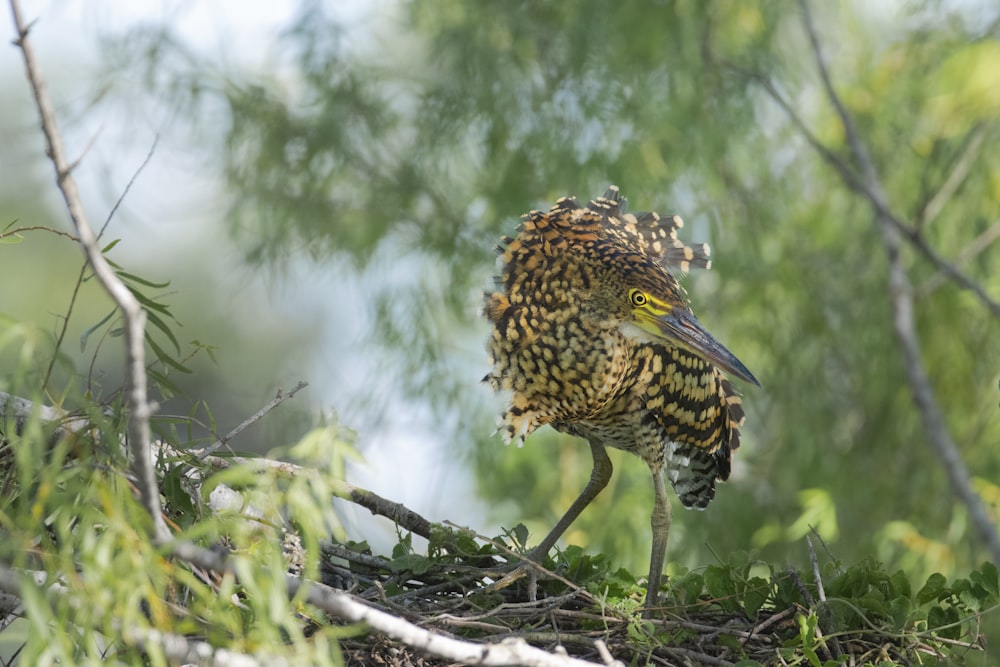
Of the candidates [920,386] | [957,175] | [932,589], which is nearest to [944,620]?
[932,589]

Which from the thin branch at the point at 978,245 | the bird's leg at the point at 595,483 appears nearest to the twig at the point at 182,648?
the bird's leg at the point at 595,483

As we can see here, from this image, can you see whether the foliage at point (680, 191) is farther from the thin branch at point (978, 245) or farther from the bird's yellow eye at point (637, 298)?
the bird's yellow eye at point (637, 298)

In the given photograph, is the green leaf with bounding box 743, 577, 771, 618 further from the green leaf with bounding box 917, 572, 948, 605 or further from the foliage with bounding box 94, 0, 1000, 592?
the foliage with bounding box 94, 0, 1000, 592

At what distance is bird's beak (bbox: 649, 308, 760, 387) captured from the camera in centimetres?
229

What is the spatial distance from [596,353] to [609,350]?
3cm

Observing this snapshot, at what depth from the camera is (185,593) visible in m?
1.74

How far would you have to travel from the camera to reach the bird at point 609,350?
95.2 inches

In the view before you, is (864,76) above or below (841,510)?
above

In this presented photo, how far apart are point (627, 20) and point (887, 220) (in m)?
2.87

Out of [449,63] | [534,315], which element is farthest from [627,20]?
[534,315]

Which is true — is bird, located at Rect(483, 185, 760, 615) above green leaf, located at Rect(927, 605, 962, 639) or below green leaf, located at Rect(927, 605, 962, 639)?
above

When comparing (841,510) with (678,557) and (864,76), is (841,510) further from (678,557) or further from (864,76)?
(864,76)

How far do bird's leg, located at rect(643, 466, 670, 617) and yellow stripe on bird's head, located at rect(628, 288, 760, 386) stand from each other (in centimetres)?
42

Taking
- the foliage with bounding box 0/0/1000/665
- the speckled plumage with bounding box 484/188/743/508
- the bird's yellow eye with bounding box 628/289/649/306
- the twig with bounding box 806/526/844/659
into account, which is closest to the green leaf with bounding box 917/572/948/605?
the twig with bounding box 806/526/844/659
